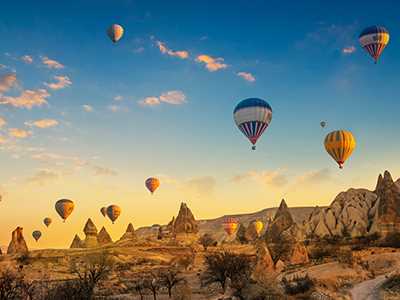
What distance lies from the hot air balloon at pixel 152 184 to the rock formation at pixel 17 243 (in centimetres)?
2741

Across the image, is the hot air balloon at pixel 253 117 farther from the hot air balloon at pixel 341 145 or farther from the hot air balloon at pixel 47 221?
the hot air balloon at pixel 47 221

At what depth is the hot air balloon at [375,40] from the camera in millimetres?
52469

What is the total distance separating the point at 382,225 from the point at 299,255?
27750 mm

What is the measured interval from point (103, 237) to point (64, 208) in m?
30.9

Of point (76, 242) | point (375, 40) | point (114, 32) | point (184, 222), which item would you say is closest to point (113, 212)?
point (76, 242)

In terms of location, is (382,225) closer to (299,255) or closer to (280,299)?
(299,255)

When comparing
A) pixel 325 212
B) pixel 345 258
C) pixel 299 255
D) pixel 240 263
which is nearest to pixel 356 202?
pixel 325 212

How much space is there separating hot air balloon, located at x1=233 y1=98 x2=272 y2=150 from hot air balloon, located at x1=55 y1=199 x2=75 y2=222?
51907mm

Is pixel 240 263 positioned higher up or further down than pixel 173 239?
further down

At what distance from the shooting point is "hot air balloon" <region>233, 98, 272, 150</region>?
48.1 m

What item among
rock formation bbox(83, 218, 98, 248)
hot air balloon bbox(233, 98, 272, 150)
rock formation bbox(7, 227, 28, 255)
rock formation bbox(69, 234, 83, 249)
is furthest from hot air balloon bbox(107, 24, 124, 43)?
rock formation bbox(69, 234, 83, 249)

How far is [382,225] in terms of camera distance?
7481 centimetres

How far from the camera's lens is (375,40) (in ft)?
172

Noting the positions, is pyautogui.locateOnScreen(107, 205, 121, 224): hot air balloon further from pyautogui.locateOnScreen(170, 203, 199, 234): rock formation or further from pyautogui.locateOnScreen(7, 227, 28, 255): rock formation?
pyautogui.locateOnScreen(7, 227, 28, 255): rock formation
